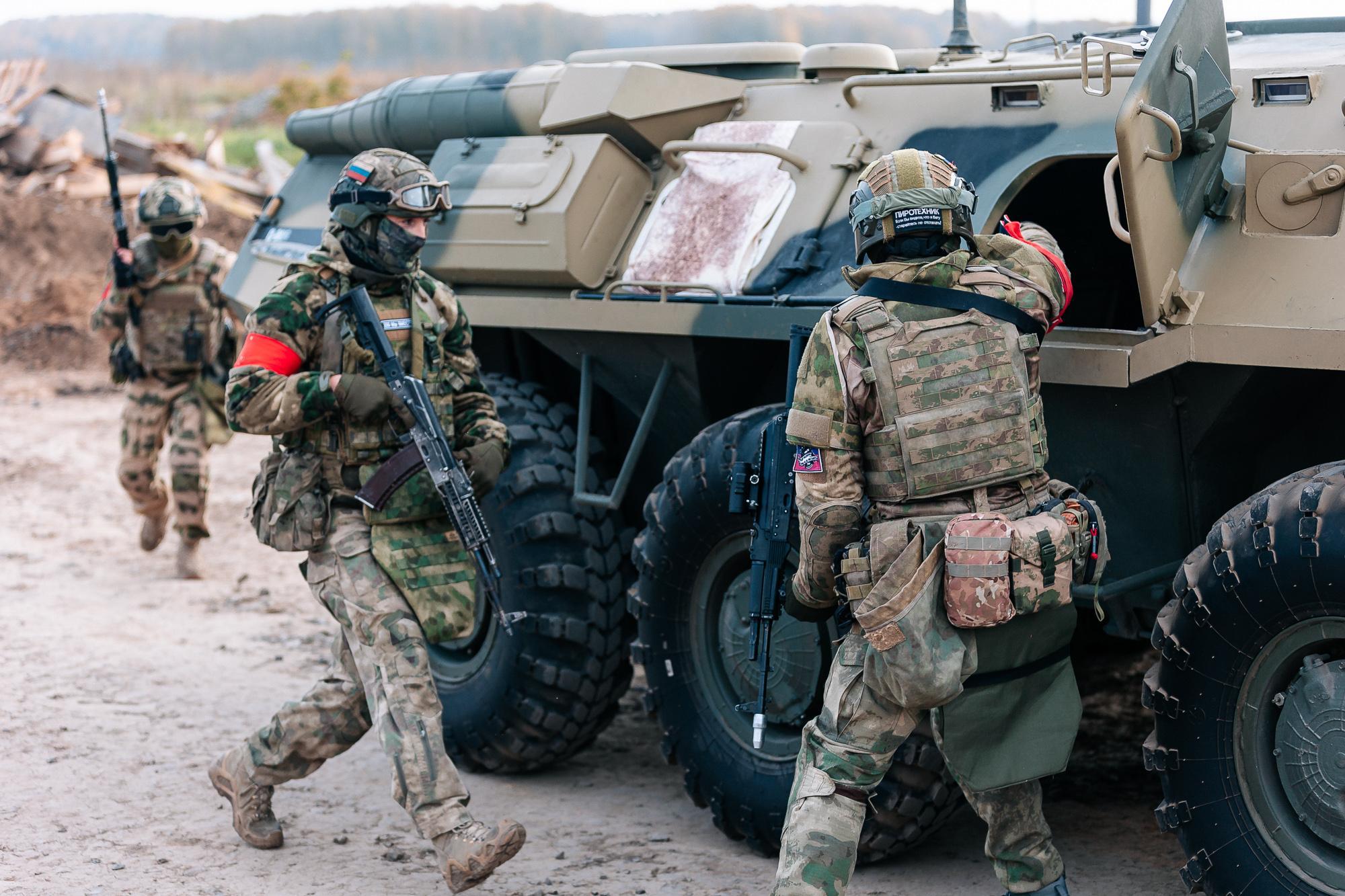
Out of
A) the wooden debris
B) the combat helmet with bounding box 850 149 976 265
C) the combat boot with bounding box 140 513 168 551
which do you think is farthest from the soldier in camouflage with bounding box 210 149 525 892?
the wooden debris

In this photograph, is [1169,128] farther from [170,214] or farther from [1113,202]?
[170,214]

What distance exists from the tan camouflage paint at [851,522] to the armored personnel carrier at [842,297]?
1.21 ft

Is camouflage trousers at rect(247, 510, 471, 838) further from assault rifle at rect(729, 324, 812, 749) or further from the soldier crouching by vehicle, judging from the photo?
the soldier crouching by vehicle

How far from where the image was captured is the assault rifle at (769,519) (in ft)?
13.0

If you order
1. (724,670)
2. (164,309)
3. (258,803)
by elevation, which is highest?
(164,309)

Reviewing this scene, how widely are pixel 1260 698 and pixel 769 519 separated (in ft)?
3.77

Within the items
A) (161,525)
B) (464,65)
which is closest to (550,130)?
(161,525)

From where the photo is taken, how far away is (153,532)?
848 centimetres

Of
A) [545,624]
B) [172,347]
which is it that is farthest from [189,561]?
[545,624]

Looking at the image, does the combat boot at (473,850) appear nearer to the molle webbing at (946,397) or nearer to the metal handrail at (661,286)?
the molle webbing at (946,397)

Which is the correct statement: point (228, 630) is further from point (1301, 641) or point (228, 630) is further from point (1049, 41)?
point (1301, 641)

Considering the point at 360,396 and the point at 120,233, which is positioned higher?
the point at 120,233

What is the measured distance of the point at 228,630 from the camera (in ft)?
23.6

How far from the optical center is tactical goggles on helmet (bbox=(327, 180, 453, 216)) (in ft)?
14.2
